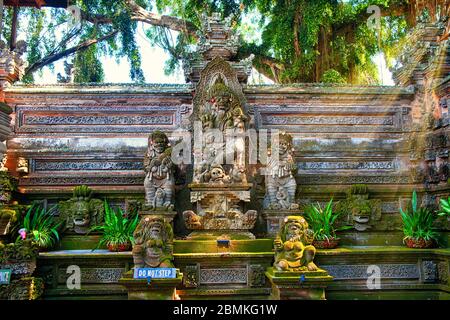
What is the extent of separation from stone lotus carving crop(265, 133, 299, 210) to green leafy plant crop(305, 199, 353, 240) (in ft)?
1.30

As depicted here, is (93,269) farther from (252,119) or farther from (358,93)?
(358,93)

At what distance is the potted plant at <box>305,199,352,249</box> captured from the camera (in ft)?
22.5

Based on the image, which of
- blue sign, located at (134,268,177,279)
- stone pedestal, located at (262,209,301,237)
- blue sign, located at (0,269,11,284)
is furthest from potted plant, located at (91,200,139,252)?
stone pedestal, located at (262,209,301,237)

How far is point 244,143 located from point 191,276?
263 cm

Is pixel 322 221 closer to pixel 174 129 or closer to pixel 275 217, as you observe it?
pixel 275 217

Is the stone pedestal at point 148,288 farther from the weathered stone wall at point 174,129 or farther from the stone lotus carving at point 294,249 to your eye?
the weathered stone wall at point 174,129

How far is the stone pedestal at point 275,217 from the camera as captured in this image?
7.17 metres

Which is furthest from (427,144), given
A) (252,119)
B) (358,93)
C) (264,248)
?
(264,248)

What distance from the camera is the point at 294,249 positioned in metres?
5.68

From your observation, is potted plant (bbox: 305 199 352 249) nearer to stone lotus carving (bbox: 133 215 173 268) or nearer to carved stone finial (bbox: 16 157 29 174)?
stone lotus carving (bbox: 133 215 173 268)

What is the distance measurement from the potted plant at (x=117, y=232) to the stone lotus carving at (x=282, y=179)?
7.91 ft

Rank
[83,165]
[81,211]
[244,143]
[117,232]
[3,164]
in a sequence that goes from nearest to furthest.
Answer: [117,232], [81,211], [244,143], [3,164], [83,165]

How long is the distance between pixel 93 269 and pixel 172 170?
2091 mm

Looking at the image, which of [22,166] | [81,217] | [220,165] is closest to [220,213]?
[220,165]
